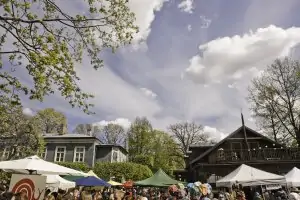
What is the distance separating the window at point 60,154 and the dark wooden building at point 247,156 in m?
17.0

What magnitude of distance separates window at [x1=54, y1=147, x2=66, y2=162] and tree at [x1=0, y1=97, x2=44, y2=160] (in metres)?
7.71

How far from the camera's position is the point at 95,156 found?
35.2m

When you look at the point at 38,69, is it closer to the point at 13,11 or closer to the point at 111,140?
the point at 13,11

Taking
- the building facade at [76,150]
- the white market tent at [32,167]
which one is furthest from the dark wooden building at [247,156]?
the white market tent at [32,167]

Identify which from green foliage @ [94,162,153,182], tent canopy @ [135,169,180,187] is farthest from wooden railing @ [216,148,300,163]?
tent canopy @ [135,169,180,187]

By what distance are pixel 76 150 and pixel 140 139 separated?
15905 millimetres

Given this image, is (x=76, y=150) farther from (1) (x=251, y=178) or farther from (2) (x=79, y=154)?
(1) (x=251, y=178)

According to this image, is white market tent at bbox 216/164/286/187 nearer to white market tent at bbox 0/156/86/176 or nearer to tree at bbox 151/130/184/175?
white market tent at bbox 0/156/86/176


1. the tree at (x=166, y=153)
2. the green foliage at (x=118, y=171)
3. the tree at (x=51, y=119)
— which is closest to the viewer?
the green foliage at (x=118, y=171)

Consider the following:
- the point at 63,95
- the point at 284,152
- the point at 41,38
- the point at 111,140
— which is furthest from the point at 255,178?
the point at 111,140

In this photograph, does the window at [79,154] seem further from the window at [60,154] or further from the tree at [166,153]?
the tree at [166,153]

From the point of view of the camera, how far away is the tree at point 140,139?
159 feet

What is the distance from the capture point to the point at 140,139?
160ft

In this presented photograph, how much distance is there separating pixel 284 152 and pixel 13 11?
90.3ft
